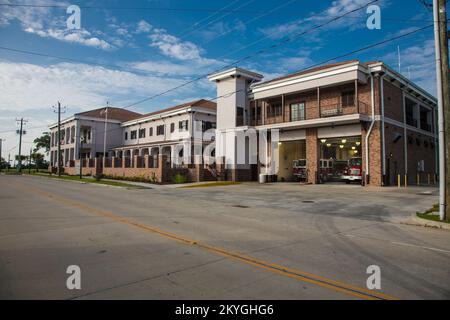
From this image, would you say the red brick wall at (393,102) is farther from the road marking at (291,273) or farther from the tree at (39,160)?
the tree at (39,160)

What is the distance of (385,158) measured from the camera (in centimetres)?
2547

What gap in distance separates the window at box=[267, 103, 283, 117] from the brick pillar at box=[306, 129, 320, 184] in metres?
4.87

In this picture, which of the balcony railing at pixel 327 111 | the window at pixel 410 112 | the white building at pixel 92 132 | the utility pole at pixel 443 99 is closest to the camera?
the utility pole at pixel 443 99

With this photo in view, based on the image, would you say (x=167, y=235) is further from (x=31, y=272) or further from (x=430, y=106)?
(x=430, y=106)

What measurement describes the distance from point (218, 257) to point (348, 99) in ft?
83.1

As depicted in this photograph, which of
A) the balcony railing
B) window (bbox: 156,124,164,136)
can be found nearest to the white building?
window (bbox: 156,124,164,136)

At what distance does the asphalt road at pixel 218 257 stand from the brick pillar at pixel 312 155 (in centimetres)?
1853

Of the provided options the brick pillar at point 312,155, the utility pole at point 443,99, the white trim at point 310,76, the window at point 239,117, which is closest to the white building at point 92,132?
the window at point 239,117

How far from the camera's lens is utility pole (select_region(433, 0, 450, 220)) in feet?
33.4

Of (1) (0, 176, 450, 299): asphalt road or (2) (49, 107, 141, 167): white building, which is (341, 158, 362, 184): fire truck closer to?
(1) (0, 176, 450, 299): asphalt road

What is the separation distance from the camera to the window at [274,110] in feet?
109

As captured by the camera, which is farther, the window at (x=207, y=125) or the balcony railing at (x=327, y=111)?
the window at (x=207, y=125)

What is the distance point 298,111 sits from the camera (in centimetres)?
3106
